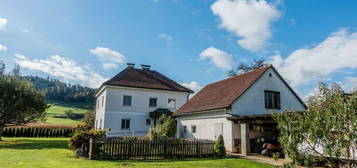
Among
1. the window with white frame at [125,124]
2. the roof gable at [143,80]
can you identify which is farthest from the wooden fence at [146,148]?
the roof gable at [143,80]

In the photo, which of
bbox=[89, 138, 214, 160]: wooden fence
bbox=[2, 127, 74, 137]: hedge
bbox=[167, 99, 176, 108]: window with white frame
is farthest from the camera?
bbox=[2, 127, 74, 137]: hedge

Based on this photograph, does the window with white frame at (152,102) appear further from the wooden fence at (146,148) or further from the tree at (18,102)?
the wooden fence at (146,148)

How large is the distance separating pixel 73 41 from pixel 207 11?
9444 mm

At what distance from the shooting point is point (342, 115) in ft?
14.6

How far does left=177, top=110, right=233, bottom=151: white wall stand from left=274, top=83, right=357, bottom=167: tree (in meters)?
11.5

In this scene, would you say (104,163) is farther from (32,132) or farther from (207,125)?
(32,132)

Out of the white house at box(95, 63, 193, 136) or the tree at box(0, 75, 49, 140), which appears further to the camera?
the white house at box(95, 63, 193, 136)

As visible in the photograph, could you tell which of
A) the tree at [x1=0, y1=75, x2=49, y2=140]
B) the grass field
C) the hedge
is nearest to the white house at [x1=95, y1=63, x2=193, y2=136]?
the tree at [x1=0, y1=75, x2=49, y2=140]

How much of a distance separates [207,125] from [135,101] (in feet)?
39.4

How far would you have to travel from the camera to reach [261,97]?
19.0 metres

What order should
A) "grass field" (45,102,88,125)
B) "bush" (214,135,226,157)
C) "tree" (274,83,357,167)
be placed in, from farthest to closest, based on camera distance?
"grass field" (45,102,88,125) < "bush" (214,135,226,157) < "tree" (274,83,357,167)

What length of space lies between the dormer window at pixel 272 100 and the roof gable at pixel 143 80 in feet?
44.9

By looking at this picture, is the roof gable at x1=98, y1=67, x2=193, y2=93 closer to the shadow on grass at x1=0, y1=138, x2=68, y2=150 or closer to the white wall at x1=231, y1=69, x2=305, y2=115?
the shadow on grass at x1=0, y1=138, x2=68, y2=150

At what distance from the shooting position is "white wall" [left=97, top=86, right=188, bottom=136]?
2734 cm
